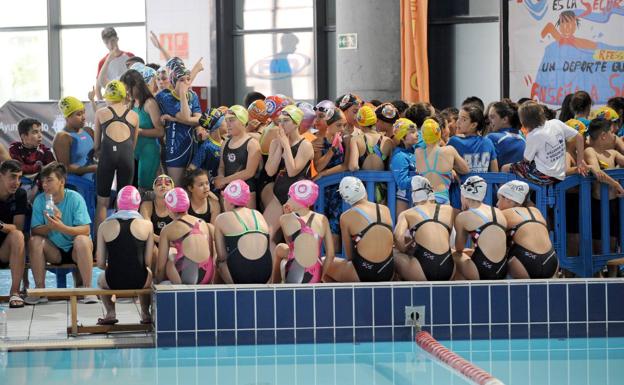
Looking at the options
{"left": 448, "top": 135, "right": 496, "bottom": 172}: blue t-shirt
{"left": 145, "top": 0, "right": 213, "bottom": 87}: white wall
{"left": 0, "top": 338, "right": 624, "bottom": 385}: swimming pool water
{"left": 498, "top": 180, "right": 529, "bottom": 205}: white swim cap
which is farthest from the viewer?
{"left": 145, "top": 0, "right": 213, "bottom": 87}: white wall

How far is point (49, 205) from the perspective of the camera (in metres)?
8.95

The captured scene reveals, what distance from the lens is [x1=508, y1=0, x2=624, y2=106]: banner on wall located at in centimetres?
1340

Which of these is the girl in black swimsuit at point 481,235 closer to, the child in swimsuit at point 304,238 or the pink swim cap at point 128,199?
the child in swimsuit at point 304,238

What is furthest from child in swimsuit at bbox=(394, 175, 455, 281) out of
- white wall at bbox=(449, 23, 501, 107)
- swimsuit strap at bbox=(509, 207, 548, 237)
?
white wall at bbox=(449, 23, 501, 107)

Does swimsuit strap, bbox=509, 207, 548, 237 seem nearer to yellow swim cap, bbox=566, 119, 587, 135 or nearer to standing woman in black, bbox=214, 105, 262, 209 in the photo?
yellow swim cap, bbox=566, 119, 587, 135

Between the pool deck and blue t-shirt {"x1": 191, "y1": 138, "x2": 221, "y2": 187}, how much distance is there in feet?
4.38

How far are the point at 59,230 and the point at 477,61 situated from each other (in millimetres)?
8102

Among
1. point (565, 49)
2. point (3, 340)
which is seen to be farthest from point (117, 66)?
point (3, 340)

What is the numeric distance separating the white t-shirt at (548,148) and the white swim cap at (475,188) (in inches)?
41.1

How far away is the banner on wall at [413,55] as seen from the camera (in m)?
14.6

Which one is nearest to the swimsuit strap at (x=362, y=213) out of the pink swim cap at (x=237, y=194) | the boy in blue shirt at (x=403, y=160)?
the pink swim cap at (x=237, y=194)

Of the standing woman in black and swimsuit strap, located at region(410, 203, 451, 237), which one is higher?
the standing woman in black

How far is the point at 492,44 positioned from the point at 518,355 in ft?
28.2

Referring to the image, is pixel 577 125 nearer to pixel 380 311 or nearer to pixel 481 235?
pixel 481 235
